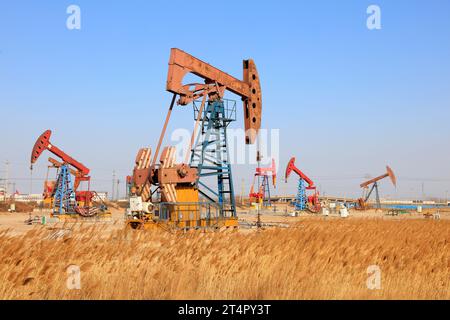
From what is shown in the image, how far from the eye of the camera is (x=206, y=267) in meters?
5.27

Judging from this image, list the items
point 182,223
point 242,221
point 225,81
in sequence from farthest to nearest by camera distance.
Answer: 1. point 242,221
2. point 225,81
3. point 182,223

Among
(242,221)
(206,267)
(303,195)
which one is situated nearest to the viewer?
(206,267)

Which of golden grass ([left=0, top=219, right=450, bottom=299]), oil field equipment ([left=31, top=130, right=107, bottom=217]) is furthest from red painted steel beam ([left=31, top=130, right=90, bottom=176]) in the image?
golden grass ([left=0, top=219, right=450, bottom=299])

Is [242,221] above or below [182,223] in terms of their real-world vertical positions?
below

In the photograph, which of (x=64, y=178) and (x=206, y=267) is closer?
(x=206, y=267)

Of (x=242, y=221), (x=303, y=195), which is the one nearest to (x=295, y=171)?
(x=303, y=195)

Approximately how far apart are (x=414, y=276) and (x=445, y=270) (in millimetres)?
938

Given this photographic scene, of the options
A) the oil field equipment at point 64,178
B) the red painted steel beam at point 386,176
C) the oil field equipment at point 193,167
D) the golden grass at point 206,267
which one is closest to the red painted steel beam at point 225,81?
the oil field equipment at point 193,167

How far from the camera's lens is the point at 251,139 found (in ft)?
68.9

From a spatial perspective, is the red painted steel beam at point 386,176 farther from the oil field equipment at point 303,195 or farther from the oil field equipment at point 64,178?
the oil field equipment at point 64,178

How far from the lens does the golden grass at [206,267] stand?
451cm

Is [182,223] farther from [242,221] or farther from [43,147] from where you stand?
[43,147]

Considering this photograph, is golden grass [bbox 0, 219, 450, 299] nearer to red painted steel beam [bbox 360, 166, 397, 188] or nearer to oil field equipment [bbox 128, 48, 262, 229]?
oil field equipment [bbox 128, 48, 262, 229]
